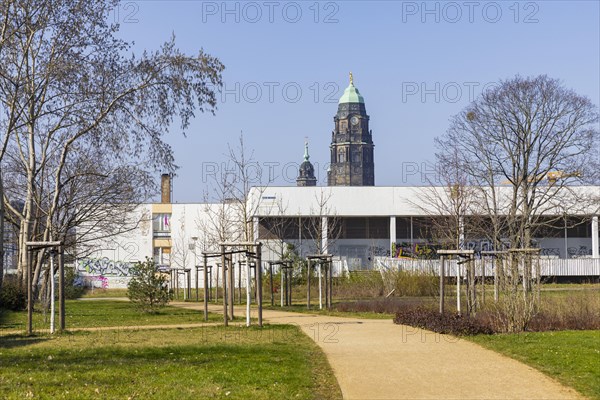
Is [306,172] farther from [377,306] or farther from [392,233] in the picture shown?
[377,306]

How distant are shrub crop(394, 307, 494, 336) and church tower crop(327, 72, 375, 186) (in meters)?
155

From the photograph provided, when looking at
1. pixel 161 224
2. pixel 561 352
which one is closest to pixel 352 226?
pixel 161 224

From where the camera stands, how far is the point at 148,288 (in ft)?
90.9

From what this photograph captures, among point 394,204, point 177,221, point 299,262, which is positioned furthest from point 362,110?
point 299,262

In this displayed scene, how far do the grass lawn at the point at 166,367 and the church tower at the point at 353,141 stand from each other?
6250 inches

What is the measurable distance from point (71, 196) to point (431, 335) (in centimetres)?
2027

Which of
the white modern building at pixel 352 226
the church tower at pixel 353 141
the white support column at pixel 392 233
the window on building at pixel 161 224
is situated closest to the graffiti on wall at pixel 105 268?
the white modern building at pixel 352 226

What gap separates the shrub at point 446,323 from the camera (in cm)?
1733

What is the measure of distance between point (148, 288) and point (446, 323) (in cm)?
1285

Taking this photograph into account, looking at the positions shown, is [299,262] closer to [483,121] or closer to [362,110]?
[483,121]

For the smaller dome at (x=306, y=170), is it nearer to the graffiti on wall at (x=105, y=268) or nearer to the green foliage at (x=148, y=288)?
the graffiti on wall at (x=105, y=268)

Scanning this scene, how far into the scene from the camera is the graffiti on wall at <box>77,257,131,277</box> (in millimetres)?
69500

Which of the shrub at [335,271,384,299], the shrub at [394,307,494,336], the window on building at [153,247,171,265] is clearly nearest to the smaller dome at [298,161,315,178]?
the window on building at [153,247,171,265]

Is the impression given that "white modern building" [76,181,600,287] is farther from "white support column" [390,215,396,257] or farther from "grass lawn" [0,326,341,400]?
"grass lawn" [0,326,341,400]
